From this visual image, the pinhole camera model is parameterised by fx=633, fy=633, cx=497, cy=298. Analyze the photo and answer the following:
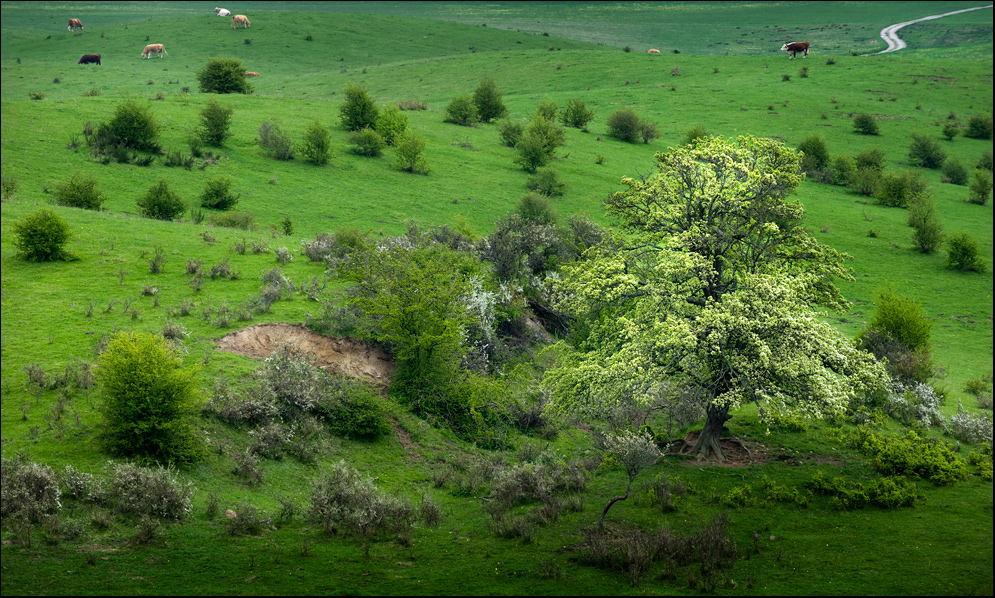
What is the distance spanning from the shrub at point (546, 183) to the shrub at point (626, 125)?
21.0m

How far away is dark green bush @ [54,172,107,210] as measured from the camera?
36188mm

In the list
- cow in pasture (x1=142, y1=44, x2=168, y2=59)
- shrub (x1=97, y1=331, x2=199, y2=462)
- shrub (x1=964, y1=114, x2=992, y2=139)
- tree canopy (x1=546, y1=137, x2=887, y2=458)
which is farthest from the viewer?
cow in pasture (x1=142, y1=44, x2=168, y2=59)

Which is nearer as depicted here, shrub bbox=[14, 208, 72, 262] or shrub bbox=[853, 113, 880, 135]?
shrub bbox=[14, 208, 72, 262]

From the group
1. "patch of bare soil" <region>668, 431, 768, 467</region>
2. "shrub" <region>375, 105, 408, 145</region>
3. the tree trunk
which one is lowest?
"patch of bare soil" <region>668, 431, 768, 467</region>

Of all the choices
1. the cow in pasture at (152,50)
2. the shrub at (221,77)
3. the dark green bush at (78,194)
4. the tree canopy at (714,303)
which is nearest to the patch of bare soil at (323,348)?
the tree canopy at (714,303)

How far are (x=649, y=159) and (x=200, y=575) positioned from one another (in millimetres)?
64053

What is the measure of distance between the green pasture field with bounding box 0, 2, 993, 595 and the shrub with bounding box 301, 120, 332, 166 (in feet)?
3.01

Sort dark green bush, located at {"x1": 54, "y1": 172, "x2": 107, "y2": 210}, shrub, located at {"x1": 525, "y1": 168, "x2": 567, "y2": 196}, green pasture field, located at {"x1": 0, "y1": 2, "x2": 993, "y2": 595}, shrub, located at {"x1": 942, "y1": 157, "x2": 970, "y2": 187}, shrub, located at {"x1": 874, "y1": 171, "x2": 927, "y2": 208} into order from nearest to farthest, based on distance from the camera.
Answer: green pasture field, located at {"x1": 0, "y1": 2, "x2": 993, "y2": 595} < dark green bush, located at {"x1": 54, "y1": 172, "x2": 107, "y2": 210} < shrub, located at {"x1": 525, "y1": 168, "x2": 567, "y2": 196} < shrub, located at {"x1": 874, "y1": 171, "x2": 927, "y2": 208} < shrub, located at {"x1": 942, "y1": 157, "x2": 970, "y2": 187}

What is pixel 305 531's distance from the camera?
603 inches

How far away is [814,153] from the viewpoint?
69.1 metres

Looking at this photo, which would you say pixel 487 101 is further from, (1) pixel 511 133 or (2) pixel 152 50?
(2) pixel 152 50

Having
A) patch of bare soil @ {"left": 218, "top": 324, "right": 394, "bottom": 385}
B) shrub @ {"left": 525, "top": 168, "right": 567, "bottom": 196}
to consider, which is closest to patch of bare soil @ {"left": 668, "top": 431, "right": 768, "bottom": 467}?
patch of bare soil @ {"left": 218, "top": 324, "right": 394, "bottom": 385}

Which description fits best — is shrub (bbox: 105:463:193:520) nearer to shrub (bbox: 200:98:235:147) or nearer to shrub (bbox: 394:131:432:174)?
shrub (bbox: 200:98:235:147)

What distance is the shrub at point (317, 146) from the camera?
2103 inches
